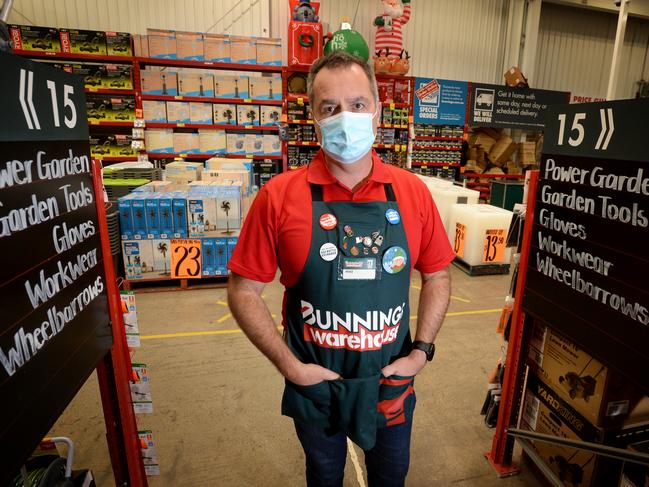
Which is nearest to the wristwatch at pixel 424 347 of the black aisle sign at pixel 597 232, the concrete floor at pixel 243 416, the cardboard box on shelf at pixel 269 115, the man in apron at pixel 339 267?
the man in apron at pixel 339 267

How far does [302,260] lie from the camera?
51.7 inches

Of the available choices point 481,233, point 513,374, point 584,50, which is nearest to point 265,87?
point 481,233

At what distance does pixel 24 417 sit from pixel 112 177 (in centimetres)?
509

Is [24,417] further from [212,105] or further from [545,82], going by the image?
[545,82]

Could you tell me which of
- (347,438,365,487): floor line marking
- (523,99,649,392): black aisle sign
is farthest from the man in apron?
(347,438,365,487): floor line marking

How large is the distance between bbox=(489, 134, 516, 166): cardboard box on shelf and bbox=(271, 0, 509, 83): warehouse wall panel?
1652 millimetres

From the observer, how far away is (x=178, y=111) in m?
7.18

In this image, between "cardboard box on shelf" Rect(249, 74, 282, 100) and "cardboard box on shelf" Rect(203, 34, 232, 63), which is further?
"cardboard box on shelf" Rect(249, 74, 282, 100)

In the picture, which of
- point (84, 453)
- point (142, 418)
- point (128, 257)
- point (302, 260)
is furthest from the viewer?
point (128, 257)

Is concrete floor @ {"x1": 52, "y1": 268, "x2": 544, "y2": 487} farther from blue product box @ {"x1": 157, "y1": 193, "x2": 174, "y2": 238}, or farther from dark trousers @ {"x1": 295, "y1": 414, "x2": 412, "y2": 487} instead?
blue product box @ {"x1": 157, "y1": 193, "x2": 174, "y2": 238}

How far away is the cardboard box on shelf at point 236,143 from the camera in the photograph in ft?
24.6

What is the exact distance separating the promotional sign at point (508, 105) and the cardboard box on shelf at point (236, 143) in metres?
4.96

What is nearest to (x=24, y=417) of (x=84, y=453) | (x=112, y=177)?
(x=84, y=453)

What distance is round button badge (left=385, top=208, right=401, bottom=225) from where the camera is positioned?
53.4 inches
